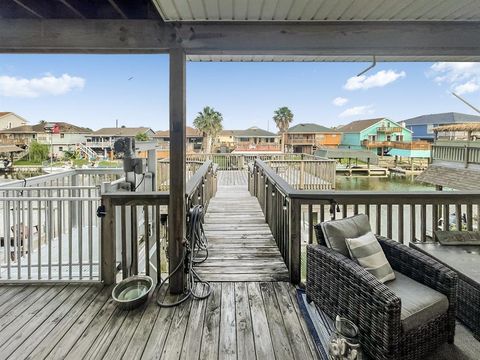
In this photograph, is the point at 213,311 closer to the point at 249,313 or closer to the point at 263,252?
the point at 249,313

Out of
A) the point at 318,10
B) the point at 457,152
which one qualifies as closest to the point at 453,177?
the point at 457,152

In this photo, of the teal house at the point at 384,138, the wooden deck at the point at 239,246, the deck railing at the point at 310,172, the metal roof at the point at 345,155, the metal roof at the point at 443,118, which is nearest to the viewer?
the wooden deck at the point at 239,246

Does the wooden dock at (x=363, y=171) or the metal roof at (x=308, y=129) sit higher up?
the metal roof at (x=308, y=129)

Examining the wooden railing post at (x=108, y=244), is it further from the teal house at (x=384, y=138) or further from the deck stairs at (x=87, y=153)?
the teal house at (x=384, y=138)

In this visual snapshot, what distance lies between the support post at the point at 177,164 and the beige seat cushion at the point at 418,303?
5.60ft

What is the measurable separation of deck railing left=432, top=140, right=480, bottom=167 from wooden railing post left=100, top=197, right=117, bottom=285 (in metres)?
7.37

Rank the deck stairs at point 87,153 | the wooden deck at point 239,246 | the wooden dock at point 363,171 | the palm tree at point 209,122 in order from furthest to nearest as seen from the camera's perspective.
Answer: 1. the palm tree at point 209,122
2. the wooden dock at point 363,171
3. the deck stairs at point 87,153
4. the wooden deck at point 239,246

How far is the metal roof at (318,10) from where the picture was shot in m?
1.88

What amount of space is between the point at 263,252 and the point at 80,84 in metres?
14.1

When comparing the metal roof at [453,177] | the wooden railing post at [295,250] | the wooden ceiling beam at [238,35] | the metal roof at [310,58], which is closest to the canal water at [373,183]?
the metal roof at [453,177]

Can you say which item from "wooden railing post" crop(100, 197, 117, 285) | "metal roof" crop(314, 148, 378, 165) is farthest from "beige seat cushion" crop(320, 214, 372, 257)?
"metal roof" crop(314, 148, 378, 165)

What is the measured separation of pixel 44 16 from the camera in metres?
2.28

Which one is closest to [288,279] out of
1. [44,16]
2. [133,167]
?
[133,167]

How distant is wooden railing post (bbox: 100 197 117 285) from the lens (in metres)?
2.59
